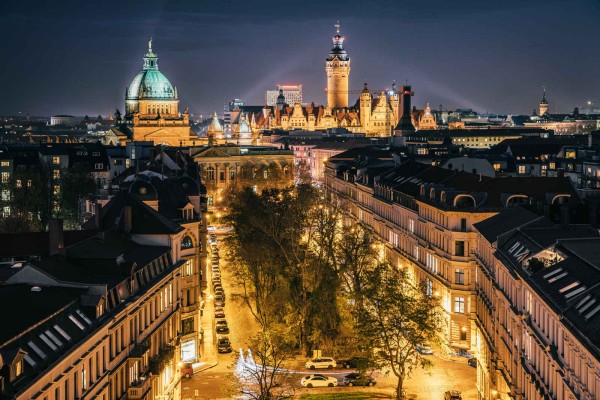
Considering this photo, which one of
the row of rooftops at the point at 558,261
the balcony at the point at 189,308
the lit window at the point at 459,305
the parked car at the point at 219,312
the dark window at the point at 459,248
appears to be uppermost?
the row of rooftops at the point at 558,261

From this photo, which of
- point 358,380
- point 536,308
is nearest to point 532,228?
point 536,308

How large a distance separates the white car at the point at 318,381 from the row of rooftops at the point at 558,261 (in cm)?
1195

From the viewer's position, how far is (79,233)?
58.9 metres

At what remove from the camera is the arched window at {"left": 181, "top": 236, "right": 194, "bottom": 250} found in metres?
64.5

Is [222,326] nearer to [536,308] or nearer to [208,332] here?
[208,332]

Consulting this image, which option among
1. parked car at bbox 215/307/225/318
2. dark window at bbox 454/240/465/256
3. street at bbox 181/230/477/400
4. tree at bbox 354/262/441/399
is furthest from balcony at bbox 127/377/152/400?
dark window at bbox 454/240/465/256

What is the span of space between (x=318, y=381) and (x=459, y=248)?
1697 centimetres

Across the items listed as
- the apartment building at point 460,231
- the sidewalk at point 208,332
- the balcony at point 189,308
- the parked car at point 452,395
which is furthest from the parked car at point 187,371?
the apartment building at point 460,231

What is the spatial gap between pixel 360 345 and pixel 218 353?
10.3 meters

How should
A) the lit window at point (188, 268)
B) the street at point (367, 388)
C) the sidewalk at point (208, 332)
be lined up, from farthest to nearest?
the lit window at point (188, 268), the sidewalk at point (208, 332), the street at point (367, 388)

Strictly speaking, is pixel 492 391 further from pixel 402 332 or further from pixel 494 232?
pixel 494 232

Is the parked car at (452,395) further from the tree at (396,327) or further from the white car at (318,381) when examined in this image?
the white car at (318,381)

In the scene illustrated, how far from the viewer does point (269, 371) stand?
2232 inches

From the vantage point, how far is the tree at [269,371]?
167 ft
